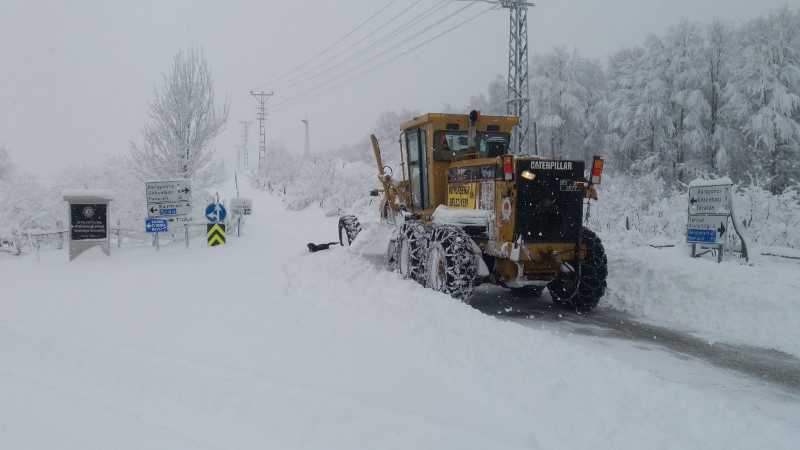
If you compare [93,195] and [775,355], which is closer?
[775,355]

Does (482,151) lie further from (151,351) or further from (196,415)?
(196,415)

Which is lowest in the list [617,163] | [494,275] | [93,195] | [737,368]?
[737,368]

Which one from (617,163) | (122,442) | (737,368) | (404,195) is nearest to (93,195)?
(404,195)

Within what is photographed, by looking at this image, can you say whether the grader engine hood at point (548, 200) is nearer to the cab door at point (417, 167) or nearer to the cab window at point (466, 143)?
the cab window at point (466, 143)

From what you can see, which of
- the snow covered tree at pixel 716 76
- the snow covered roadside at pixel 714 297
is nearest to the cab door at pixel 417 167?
the snow covered roadside at pixel 714 297

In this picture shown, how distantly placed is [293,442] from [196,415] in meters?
0.82

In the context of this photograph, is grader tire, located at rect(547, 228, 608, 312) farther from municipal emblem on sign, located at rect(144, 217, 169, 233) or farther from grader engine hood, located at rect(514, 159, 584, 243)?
municipal emblem on sign, located at rect(144, 217, 169, 233)

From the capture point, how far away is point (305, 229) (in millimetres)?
18312

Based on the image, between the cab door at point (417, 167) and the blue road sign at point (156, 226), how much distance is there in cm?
684

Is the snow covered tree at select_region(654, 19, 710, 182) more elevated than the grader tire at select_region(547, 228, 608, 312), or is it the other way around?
the snow covered tree at select_region(654, 19, 710, 182)

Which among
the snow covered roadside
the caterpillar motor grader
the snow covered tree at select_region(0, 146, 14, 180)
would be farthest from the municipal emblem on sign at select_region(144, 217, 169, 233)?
the snow covered tree at select_region(0, 146, 14, 180)

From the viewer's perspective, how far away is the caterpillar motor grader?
700 centimetres

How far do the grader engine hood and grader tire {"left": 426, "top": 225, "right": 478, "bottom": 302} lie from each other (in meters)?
0.74

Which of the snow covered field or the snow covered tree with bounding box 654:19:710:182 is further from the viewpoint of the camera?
the snow covered tree with bounding box 654:19:710:182
